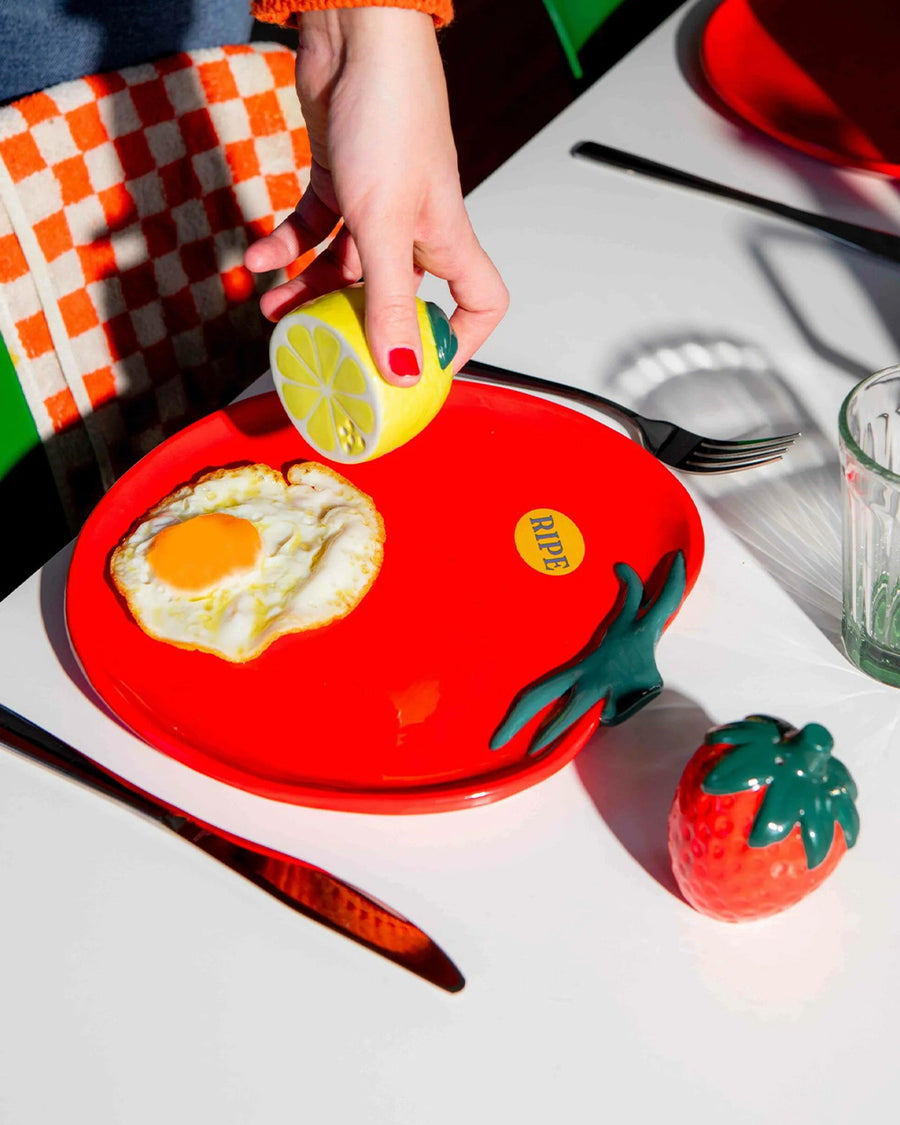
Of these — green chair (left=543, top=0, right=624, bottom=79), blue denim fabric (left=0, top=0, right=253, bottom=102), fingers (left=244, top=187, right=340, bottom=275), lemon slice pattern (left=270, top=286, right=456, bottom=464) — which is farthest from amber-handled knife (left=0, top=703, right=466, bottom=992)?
green chair (left=543, top=0, right=624, bottom=79)

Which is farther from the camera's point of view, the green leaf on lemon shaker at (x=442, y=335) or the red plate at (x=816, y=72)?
the red plate at (x=816, y=72)

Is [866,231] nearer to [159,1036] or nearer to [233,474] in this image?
[233,474]

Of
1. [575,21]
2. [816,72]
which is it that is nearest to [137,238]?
[575,21]

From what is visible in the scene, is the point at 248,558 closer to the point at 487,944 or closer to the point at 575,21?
the point at 487,944

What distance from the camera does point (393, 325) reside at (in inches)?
36.2

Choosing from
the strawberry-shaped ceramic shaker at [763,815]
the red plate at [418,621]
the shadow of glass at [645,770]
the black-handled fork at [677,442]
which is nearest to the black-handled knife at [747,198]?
the black-handled fork at [677,442]

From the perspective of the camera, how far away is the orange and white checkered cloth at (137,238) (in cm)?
135

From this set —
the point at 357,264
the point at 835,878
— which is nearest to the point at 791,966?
the point at 835,878

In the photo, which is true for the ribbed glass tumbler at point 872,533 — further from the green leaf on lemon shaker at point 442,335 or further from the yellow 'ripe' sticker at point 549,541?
the green leaf on lemon shaker at point 442,335

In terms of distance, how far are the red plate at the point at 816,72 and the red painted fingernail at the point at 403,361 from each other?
76 cm

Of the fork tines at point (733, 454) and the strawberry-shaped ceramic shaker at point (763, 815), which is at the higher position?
the strawberry-shaped ceramic shaker at point (763, 815)

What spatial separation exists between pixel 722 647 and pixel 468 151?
2864 millimetres

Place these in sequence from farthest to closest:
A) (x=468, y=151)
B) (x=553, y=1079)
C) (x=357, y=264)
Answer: (x=468, y=151) → (x=357, y=264) → (x=553, y=1079)

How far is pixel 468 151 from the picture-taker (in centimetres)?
346
